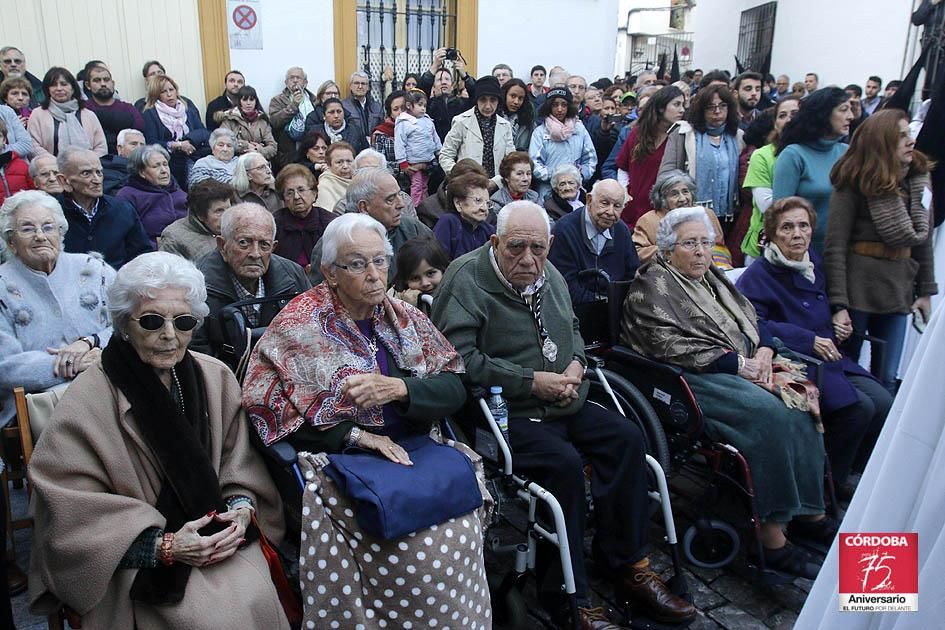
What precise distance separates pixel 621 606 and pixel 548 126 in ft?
14.8

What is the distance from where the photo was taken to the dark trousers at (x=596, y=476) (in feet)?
8.51

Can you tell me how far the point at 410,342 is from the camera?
2588 millimetres

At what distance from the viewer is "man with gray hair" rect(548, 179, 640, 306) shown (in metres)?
3.88

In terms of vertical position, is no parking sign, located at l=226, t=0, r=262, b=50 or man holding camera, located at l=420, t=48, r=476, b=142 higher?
no parking sign, located at l=226, t=0, r=262, b=50

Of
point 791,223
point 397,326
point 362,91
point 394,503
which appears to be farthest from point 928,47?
point 394,503

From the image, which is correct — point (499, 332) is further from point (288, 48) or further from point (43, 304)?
point (288, 48)

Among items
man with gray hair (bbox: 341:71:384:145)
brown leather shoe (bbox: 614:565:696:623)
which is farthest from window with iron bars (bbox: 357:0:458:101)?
brown leather shoe (bbox: 614:565:696:623)

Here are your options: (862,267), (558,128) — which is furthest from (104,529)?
(558,128)

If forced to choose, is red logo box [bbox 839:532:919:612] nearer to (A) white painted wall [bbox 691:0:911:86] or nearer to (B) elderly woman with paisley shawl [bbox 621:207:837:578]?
(B) elderly woman with paisley shawl [bbox 621:207:837:578]

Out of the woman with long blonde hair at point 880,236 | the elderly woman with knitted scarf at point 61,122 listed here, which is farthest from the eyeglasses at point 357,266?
the elderly woman with knitted scarf at point 61,122

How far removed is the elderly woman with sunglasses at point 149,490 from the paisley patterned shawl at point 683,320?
6.13 feet

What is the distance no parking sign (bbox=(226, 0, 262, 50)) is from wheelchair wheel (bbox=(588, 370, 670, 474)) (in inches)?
273

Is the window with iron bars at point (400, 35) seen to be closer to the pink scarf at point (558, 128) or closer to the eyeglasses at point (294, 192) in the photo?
the pink scarf at point (558, 128)

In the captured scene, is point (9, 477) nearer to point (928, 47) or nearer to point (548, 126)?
point (548, 126)
